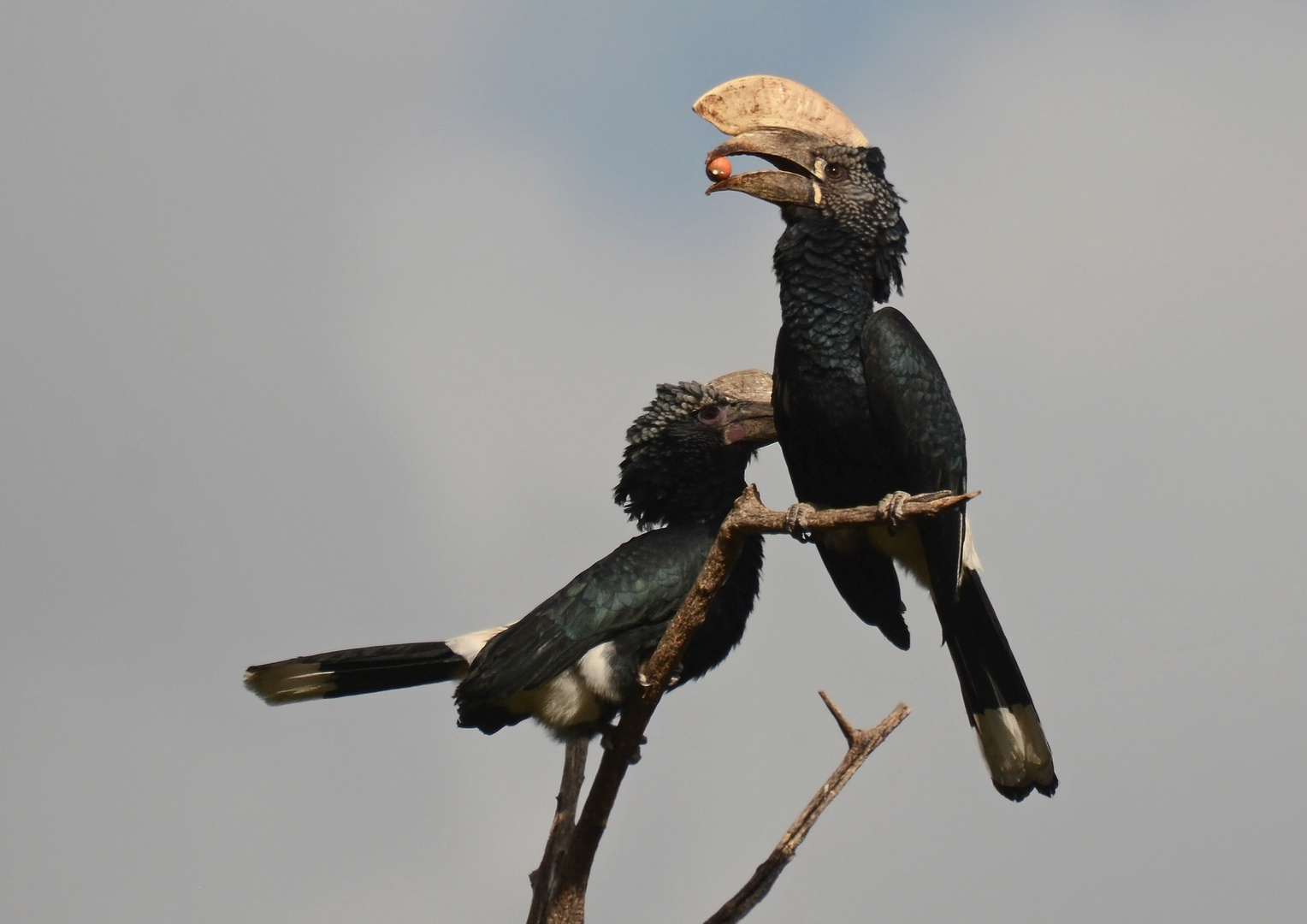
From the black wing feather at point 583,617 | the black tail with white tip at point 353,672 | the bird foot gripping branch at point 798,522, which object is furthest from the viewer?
the black tail with white tip at point 353,672

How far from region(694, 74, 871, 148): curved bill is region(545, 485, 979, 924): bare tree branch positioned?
1554 millimetres

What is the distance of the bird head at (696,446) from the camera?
5.43 metres

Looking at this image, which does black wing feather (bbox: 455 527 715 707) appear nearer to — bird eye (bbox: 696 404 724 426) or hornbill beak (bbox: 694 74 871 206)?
bird eye (bbox: 696 404 724 426)

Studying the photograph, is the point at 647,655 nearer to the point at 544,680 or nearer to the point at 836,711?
the point at 544,680

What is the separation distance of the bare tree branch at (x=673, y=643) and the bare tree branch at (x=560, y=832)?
0.54 ft

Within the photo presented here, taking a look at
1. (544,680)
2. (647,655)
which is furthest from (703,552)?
(544,680)

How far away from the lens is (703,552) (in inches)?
197

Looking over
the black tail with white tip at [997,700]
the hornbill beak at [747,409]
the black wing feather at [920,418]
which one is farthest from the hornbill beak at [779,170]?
the black tail with white tip at [997,700]

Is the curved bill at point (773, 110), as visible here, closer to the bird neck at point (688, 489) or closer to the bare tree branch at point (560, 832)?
the bird neck at point (688, 489)

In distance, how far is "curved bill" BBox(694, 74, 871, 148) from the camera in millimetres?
4930

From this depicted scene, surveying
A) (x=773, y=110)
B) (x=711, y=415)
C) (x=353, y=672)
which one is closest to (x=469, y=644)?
(x=353, y=672)

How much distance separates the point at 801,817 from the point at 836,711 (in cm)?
35

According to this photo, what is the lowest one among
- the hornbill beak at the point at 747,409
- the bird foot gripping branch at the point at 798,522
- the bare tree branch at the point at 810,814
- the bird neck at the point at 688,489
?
the bare tree branch at the point at 810,814

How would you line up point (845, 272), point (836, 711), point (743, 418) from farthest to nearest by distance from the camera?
point (743, 418)
point (845, 272)
point (836, 711)
